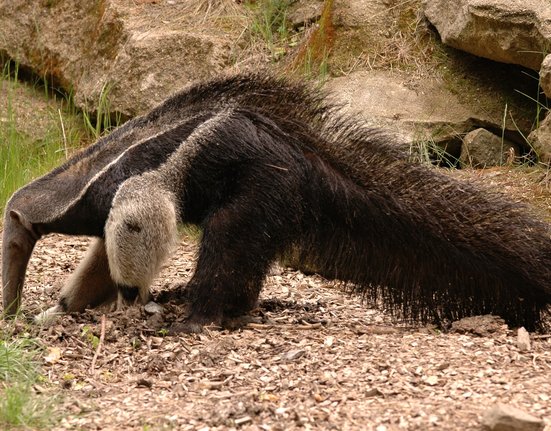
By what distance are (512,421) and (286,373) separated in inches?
67.7

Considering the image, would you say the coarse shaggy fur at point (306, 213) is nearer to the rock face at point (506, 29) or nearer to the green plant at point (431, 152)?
the green plant at point (431, 152)

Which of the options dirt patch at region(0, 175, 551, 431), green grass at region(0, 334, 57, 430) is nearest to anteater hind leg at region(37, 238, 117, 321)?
dirt patch at region(0, 175, 551, 431)

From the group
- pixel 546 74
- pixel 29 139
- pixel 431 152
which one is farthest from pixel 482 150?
pixel 29 139

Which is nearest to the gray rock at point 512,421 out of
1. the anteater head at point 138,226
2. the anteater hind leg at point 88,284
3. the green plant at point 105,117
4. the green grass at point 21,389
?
the green grass at point 21,389

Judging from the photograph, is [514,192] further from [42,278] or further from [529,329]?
[42,278]

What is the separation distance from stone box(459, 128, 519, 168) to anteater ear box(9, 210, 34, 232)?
473 cm

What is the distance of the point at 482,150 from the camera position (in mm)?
10055

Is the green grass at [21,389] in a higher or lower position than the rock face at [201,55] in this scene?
lower

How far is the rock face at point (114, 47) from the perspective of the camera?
478 inches

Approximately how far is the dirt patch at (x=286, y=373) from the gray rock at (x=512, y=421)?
0.27 meters

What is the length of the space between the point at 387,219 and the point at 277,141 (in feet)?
3.10

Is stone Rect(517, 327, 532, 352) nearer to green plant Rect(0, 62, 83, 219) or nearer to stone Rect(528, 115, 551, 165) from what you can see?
stone Rect(528, 115, 551, 165)

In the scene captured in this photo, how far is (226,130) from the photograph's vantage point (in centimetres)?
677

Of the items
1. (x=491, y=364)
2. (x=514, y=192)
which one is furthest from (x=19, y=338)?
(x=514, y=192)
